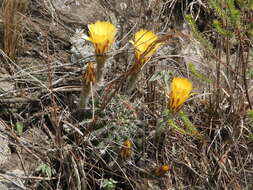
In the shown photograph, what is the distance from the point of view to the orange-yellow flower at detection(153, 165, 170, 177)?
1.81 meters

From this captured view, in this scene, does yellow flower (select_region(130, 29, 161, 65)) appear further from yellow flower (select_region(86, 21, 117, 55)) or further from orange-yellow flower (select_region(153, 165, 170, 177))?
orange-yellow flower (select_region(153, 165, 170, 177))

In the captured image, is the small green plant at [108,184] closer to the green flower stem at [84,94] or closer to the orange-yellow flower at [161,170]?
the orange-yellow flower at [161,170]

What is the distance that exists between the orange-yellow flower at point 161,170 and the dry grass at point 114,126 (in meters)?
0.04

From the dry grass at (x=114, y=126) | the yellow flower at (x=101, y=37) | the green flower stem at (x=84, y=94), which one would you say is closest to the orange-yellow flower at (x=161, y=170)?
the dry grass at (x=114, y=126)

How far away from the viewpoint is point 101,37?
176 cm

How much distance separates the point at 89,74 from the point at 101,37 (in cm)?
15

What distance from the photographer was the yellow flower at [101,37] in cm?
175

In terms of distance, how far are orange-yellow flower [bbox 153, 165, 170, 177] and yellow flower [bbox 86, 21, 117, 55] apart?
50 cm

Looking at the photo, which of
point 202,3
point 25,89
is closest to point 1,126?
point 25,89

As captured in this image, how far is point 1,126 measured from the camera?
1.86m

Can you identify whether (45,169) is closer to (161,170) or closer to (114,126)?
(114,126)

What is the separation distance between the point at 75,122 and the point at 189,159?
506 millimetres

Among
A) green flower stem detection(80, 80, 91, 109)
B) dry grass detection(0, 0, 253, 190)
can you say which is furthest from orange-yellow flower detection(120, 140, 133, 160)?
green flower stem detection(80, 80, 91, 109)

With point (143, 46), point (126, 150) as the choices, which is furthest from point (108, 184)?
point (143, 46)
